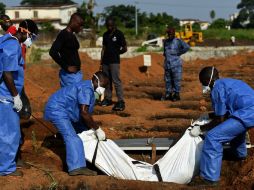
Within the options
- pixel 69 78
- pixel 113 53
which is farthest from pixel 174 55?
pixel 69 78

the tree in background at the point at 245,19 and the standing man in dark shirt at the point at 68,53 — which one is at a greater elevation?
the standing man in dark shirt at the point at 68,53

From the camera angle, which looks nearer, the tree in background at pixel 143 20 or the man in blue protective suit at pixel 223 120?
the man in blue protective suit at pixel 223 120

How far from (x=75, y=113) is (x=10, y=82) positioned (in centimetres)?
97

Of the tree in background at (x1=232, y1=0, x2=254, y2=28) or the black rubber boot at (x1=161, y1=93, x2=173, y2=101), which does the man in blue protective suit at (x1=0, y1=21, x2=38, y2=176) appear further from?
the tree in background at (x1=232, y1=0, x2=254, y2=28)

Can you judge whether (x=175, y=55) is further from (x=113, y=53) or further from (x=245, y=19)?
(x=245, y=19)

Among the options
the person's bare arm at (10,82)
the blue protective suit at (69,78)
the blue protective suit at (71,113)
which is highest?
the person's bare arm at (10,82)

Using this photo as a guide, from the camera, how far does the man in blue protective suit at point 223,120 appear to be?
5898 millimetres

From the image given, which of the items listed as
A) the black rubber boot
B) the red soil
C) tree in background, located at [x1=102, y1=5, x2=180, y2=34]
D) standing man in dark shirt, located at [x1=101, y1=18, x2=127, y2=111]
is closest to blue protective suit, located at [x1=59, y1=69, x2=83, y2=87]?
the red soil

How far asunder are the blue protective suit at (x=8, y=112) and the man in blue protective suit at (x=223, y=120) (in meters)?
2.27

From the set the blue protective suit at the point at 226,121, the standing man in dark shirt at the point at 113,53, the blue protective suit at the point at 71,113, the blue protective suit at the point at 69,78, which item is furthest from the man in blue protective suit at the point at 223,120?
the standing man in dark shirt at the point at 113,53

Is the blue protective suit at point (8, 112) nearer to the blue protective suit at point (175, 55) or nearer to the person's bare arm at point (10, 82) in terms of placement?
the person's bare arm at point (10, 82)

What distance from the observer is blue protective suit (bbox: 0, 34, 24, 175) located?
5961mm

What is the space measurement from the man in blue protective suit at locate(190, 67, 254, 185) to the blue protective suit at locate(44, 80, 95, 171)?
4.84 ft

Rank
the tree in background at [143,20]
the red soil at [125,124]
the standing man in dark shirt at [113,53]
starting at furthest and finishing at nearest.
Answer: the tree in background at [143,20] → the standing man in dark shirt at [113,53] → the red soil at [125,124]
